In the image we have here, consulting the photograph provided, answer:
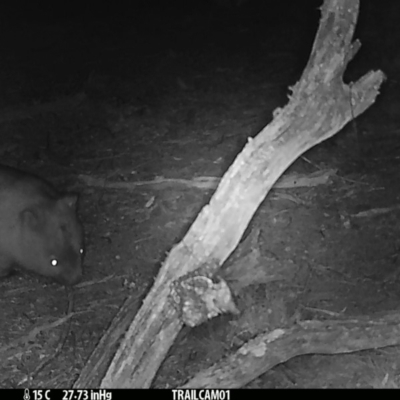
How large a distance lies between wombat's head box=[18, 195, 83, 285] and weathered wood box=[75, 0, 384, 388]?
195mm

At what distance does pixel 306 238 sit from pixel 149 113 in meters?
0.47

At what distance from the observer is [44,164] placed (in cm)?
145

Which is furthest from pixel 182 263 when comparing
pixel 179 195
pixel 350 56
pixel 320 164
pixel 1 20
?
pixel 1 20

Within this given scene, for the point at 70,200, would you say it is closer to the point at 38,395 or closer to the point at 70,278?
the point at 70,278

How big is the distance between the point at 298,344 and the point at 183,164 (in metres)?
0.48

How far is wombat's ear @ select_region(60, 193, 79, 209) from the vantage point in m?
1.42

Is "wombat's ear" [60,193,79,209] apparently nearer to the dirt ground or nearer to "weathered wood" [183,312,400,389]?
the dirt ground

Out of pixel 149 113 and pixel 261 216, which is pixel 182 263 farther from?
pixel 149 113

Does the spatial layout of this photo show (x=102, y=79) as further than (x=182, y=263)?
Yes

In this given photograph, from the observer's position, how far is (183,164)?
1.45 meters
